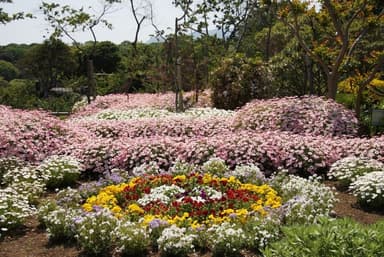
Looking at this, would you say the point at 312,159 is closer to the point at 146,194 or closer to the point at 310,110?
the point at 310,110

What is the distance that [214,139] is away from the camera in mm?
8359

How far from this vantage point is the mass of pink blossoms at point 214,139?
776cm

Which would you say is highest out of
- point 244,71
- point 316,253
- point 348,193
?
point 244,71

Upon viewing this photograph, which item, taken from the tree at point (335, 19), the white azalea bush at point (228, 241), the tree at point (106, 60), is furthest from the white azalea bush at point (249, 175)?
the tree at point (106, 60)

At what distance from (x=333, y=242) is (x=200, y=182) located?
A: 3588 millimetres

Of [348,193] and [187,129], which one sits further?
[187,129]

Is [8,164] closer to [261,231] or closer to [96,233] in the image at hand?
[96,233]

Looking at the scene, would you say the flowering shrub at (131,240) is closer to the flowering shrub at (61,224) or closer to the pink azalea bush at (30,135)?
the flowering shrub at (61,224)

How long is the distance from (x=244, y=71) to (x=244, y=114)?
4.08 m

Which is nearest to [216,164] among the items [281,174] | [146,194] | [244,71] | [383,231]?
[281,174]

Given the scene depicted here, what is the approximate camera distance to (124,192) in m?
6.14

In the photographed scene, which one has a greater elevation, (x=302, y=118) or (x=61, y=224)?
(x=302, y=118)

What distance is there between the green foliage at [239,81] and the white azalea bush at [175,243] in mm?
9650

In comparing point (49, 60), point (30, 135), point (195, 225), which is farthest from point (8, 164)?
point (49, 60)
